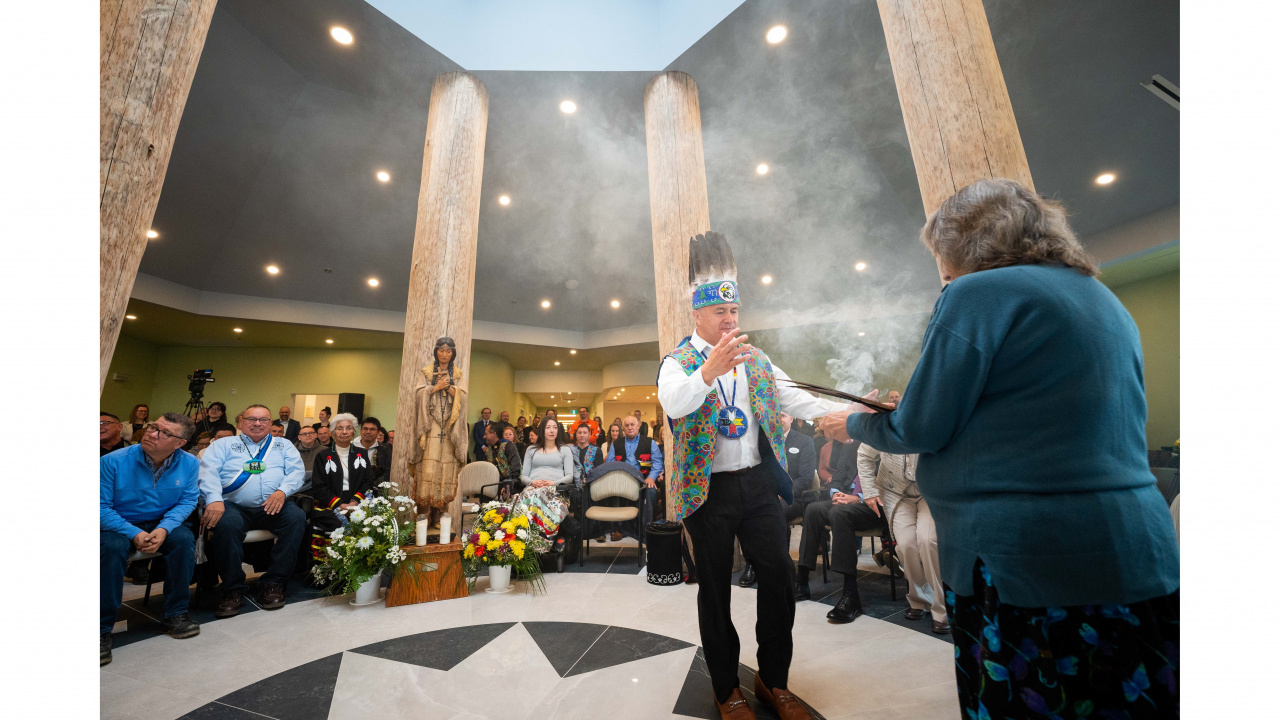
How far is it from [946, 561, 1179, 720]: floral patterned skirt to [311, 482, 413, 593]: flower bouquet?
11.8 feet

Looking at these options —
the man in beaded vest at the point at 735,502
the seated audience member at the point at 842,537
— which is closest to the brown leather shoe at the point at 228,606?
the man in beaded vest at the point at 735,502

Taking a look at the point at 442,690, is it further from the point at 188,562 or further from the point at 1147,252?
the point at 1147,252

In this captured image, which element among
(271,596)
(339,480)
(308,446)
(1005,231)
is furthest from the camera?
(308,446)

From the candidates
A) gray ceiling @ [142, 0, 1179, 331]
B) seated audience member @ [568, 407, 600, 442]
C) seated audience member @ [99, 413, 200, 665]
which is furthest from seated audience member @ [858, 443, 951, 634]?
seated audience member @ [99, 413, 200, 665]

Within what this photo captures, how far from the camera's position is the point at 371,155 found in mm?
7258

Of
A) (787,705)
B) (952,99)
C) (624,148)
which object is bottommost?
(787,705)

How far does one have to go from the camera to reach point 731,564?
6.28ft

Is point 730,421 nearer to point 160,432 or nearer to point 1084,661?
point 1084,661

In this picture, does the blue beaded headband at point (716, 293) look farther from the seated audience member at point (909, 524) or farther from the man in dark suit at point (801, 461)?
the man in dark suit at point (801, 461)

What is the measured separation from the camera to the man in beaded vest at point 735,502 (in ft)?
6.30

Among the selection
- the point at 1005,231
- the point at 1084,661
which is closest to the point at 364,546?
the point at 1084,661

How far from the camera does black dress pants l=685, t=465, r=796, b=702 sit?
6.31 feet

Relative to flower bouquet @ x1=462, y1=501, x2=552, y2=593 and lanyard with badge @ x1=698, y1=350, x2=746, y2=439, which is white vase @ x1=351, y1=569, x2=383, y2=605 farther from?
lanyard with badge @ x1=698, y1=350, x2=746, y2=439

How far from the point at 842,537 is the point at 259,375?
14551 mm
